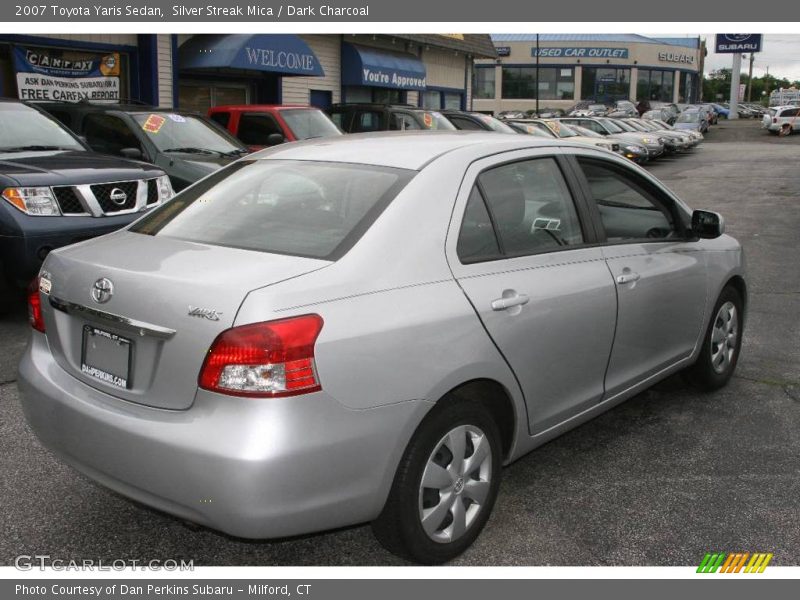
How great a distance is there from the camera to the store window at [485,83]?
241ft

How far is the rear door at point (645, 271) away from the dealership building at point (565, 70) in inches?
2717

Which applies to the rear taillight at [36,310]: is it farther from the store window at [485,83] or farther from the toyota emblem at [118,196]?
the store window at [485,83]

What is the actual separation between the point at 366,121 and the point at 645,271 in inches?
493

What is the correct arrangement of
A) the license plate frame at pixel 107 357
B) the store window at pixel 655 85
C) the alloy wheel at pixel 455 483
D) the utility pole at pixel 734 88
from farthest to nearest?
1. the store window at pixel 655 85
2. the utility pole at pixel 734 88
3. the alloy wheel at pixel 455 483
4. the license plate frame at pixel 107 357

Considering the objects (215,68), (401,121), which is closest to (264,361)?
(401,121)

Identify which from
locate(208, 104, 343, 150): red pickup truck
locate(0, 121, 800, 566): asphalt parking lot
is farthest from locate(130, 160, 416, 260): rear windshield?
locate(208, 104, 343, 150): red pickup truck

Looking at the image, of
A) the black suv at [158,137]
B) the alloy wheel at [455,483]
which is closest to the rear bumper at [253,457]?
the alloy wheel at [455,483]

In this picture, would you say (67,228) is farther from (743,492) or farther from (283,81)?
(283,81)

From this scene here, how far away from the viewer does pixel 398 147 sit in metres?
3.69

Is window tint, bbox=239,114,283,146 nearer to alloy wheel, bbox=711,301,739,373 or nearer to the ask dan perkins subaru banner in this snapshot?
the ask dan perkins subaru banner

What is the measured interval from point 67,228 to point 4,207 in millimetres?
468

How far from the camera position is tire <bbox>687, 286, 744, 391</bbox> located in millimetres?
5027

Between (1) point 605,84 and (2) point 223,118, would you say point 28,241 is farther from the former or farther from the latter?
(1) point 605,84

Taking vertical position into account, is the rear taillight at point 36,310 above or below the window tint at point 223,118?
below
